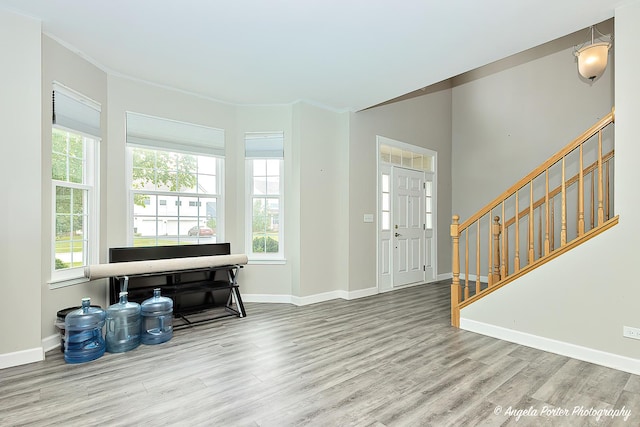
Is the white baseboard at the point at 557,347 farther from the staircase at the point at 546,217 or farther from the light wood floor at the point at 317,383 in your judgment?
the staircase at the point at 546,217

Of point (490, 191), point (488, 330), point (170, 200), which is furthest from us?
point (490, 191)

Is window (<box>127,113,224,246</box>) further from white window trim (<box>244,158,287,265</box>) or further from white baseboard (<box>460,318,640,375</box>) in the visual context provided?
white baseboard (<box>460,318,640,375</box>)

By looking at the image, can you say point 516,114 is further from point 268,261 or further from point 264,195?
point 268,261

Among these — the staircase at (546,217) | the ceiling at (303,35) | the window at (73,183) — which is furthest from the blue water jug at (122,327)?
the staircase at (546,217)

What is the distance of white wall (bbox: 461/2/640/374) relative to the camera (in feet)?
8.25

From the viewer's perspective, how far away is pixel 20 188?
270 cm

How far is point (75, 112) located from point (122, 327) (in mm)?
2145

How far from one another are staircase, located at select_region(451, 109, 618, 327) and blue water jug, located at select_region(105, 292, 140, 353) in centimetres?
323

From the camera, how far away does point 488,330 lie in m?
3.34

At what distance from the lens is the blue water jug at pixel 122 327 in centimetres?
298

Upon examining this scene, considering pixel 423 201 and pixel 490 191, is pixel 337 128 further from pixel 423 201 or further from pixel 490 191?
pixel 490 191

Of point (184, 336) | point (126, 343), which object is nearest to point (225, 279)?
point (184, 336)

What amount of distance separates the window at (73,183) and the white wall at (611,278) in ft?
14.5

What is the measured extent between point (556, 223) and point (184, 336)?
5.37 meters
